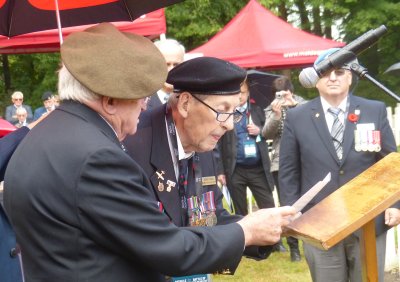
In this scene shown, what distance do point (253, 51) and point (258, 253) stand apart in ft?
31.4

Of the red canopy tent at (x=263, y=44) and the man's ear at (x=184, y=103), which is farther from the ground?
the man's ear at (x=184, y=103)

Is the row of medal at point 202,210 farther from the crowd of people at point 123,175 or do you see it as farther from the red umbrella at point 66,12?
the red umbrella at point 66,12

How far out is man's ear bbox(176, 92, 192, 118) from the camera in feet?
8.57

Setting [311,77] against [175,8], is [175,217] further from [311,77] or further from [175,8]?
[175,8]

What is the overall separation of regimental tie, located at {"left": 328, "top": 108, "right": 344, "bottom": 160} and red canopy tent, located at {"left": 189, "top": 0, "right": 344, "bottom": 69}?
7730 mm

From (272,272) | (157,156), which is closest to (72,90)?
(157,156)

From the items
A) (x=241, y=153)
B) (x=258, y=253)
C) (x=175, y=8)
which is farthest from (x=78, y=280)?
(x=175, y=8)

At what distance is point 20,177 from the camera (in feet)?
6.13

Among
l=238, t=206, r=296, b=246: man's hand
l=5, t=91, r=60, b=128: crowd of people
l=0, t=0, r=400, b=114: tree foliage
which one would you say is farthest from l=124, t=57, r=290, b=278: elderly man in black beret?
l=0, t=0, r=400, b=114: tree foliage

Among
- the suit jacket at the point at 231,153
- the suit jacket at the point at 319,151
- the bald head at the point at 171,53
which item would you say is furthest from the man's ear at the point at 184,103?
the suit jacket at the point at 231,153

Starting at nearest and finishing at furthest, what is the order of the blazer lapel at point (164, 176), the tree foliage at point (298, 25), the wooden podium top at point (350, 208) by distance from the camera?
A: the wooden podium top at point (350, 208)
the blazer lapel at point (164, 176)
the tree foliage at point (298, 25)

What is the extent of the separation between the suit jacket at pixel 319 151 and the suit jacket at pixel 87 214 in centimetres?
216

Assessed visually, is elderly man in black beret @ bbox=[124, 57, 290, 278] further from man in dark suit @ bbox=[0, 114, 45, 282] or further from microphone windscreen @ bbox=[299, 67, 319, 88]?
man in dark suit @ bbox=[0, 114, 45, 282]

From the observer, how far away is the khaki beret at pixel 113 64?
1.88 m
